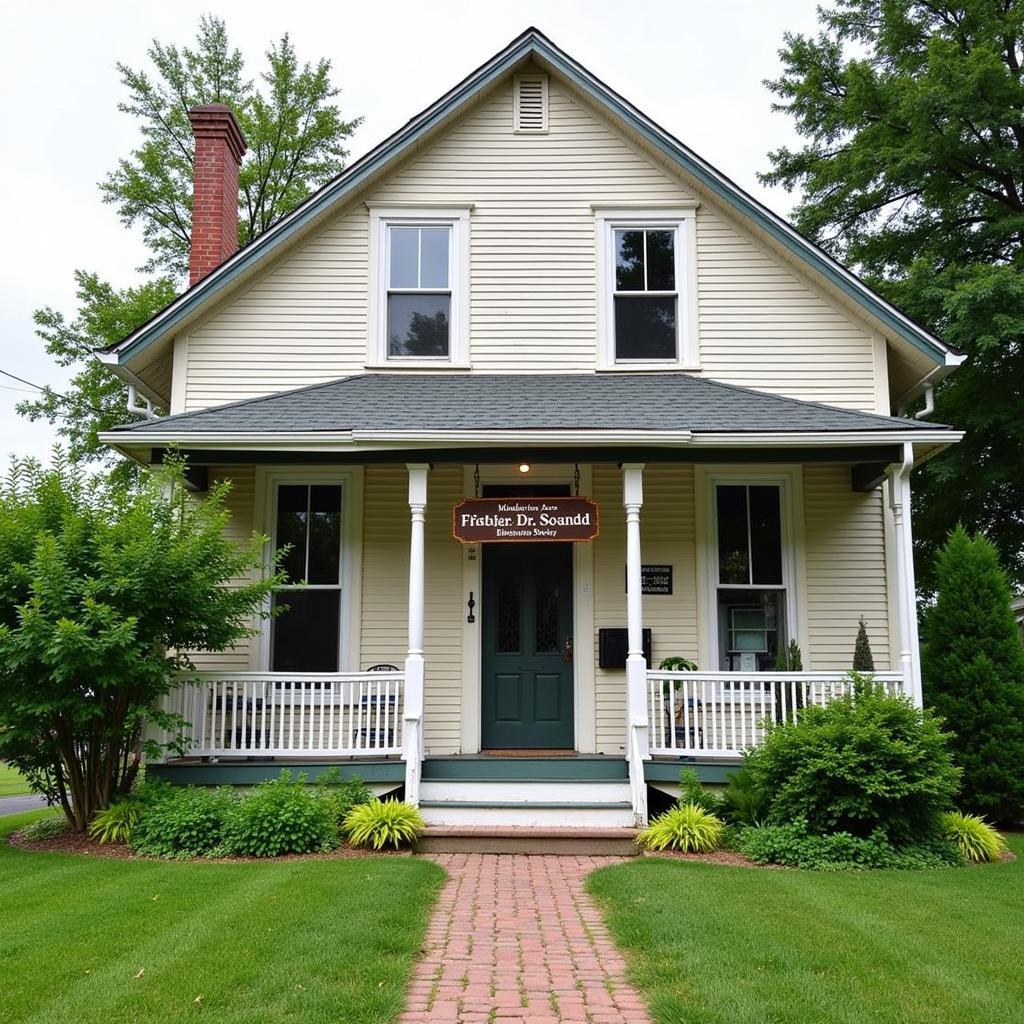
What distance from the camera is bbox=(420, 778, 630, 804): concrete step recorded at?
8.61 m

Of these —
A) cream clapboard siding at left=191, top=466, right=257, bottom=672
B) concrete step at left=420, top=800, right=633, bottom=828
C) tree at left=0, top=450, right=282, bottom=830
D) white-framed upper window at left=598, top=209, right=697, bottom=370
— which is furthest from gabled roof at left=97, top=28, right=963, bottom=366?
concrete step at left=420, top=800, right=633, bottom=828

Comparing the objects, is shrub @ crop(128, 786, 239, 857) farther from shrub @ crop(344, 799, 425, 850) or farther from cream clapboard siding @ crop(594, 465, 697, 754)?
cream clapboard siding @ crop(594, 465, 697, 754)

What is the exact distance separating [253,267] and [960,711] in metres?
8.67

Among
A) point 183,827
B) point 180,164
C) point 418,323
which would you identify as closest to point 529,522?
point 418,323

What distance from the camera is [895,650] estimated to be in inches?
389

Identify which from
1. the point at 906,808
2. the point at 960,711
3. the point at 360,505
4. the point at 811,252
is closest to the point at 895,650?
the point at 960,711

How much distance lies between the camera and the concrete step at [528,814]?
8.37 metres

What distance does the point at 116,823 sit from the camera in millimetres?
8023

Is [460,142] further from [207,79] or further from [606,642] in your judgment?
[207,79]

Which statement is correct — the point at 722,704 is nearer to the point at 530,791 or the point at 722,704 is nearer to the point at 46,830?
the point at 530,791

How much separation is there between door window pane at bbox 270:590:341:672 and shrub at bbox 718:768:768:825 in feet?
13.5

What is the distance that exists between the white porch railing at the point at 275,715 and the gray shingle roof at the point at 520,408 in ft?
7.51

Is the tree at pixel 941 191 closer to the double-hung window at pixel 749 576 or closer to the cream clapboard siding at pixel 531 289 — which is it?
the cream clapboard siding at pixel 531 289

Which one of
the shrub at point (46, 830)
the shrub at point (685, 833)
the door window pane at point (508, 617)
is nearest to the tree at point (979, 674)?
the shrub at point (685, 833)
